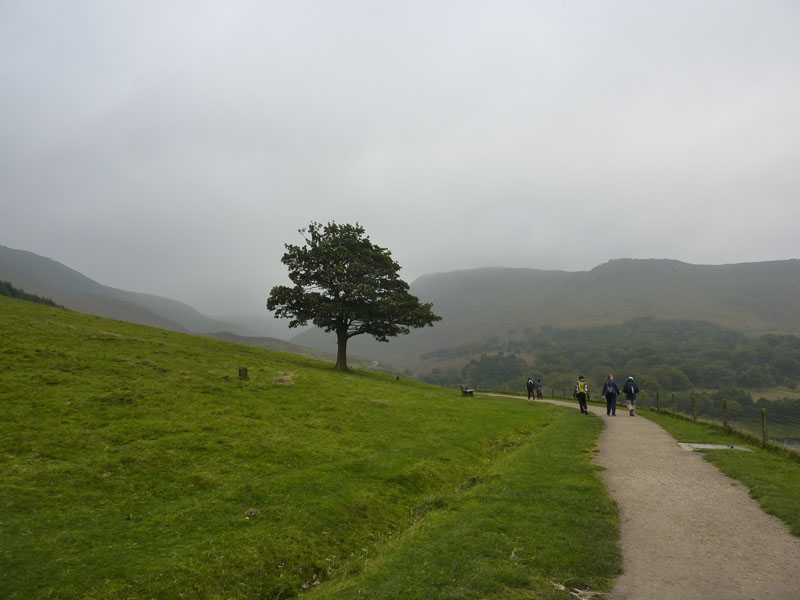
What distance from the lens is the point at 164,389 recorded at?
77.9 feet

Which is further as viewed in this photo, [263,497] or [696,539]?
[263,497]

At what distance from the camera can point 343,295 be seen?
165 feet

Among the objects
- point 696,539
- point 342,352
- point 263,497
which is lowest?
point 263,497

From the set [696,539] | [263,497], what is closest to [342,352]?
[263,497]

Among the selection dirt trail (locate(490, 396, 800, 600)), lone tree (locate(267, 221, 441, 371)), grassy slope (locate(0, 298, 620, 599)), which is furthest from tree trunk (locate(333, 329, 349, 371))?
dirt trail (locate(490, 396, 800, 600))

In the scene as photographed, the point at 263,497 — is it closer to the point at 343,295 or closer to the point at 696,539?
the point at 696,539

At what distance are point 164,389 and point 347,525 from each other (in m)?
16.2

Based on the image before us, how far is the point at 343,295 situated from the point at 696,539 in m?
43.1

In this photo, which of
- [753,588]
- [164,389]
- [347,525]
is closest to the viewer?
[753,588]

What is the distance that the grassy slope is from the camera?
29.2 feet

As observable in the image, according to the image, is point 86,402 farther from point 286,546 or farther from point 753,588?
point 753,588

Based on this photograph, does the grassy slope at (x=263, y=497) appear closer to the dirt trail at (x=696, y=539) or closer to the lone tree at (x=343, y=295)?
the dirt trail at (x=696, y=539)

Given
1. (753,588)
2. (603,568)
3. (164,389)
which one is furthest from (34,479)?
(753,588)

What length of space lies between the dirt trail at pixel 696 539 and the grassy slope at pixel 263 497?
2.10 ft
